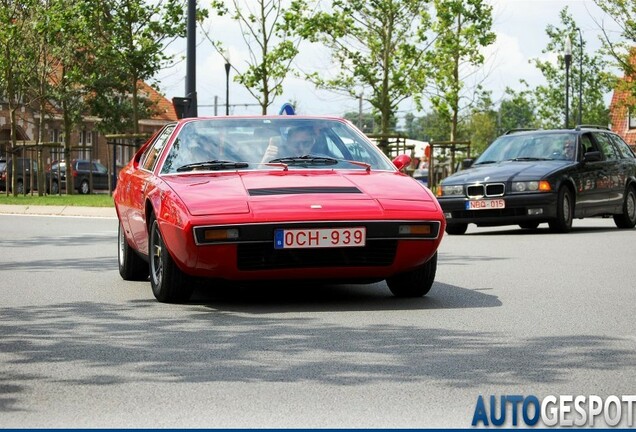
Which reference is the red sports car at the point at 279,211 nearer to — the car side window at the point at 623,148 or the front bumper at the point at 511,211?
the front bumper at the point at 511,211

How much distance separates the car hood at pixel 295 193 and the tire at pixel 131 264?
191 centimetres

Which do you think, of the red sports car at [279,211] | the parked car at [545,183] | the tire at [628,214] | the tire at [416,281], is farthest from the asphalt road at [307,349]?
the tire at [628,214]

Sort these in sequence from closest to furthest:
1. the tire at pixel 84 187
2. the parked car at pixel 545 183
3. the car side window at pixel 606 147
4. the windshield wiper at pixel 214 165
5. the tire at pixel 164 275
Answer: the tire at pixel 164 275 < the windshield wiper at pixel 214 165 < the parked car at pixel 545 183 < the car side window at pixel 606 147 < the tire at pixel 84 187

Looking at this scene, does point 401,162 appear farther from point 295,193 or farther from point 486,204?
point 486,204

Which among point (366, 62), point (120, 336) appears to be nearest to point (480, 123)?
point (366, 62)

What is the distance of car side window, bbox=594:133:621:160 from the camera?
21.4m

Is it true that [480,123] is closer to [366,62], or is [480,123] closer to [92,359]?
[366,62]

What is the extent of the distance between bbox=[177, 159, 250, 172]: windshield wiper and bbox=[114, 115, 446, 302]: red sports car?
11 millimetres

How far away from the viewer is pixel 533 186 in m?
19.2

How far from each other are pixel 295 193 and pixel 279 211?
319mm

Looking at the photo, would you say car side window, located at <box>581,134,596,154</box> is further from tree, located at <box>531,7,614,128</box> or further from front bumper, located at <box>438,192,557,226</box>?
tree, located at <box>531,7,614,128</box>

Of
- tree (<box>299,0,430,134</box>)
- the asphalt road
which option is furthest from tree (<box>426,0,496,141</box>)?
the asphalt road

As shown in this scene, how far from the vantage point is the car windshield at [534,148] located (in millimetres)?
20547

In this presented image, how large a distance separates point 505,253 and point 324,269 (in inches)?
245
